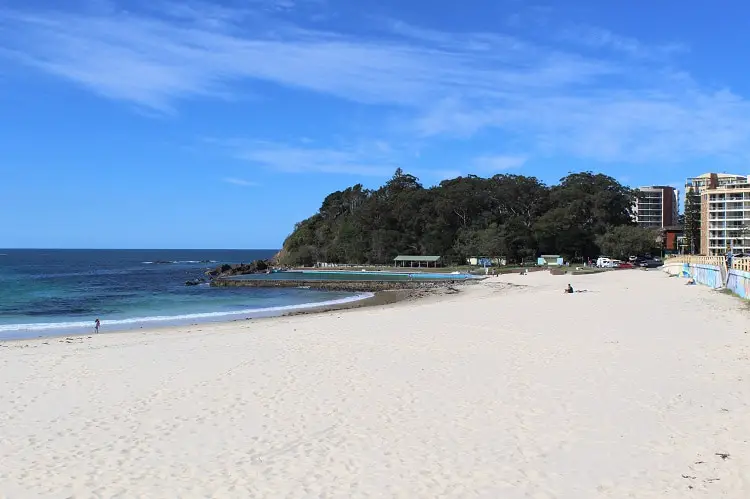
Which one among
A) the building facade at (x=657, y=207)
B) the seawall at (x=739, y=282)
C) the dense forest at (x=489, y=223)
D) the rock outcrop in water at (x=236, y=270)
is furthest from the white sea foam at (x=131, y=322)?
the building facade at (x=657, y=207)

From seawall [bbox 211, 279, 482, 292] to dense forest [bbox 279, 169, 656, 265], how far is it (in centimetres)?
2600

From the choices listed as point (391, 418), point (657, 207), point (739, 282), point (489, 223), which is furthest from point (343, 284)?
point (657, 207)

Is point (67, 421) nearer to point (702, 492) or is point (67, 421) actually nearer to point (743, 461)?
point (702, 492)

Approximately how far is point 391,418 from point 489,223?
292 ft

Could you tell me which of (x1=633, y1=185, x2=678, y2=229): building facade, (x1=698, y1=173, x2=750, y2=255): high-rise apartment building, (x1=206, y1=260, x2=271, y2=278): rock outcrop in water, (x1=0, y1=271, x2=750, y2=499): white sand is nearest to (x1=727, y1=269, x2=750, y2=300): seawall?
(x1=0, y1=271, x2=750, y2=499): white sand

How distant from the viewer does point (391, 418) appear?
8.65 meters

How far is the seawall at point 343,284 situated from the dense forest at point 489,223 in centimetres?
2600

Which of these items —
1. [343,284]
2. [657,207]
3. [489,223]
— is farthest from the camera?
[657,207]

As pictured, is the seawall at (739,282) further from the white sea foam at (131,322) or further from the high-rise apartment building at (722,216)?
the high-rise apartment building at (722,216)

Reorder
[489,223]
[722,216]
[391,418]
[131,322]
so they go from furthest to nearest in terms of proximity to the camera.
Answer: [722,216] < [489,223] < [131,322] < [391,418]

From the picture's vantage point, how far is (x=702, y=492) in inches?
226

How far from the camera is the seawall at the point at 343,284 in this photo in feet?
193

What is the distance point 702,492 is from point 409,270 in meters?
82.0

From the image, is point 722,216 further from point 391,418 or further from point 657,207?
point 391,418
